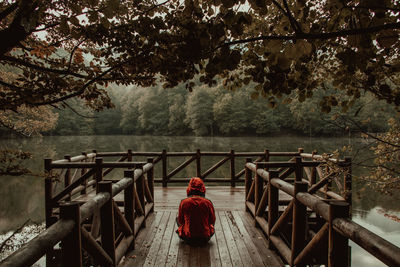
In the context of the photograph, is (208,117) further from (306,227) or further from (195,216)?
(306,227)

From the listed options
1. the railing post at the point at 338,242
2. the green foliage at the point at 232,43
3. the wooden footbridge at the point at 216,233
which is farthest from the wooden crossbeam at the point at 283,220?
the green foliage at the point at 232,43

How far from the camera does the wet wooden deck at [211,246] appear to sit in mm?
3711

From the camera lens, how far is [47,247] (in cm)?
183

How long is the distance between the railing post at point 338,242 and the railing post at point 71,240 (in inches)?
91.0

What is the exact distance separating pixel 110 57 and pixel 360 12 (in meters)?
3.06

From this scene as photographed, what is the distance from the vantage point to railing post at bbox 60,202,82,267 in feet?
7.45

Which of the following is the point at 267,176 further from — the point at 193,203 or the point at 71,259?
the point at 71,259

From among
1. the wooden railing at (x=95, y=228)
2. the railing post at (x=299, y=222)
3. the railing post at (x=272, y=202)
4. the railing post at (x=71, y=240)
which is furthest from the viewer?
the railing post at (x=272, y=202)

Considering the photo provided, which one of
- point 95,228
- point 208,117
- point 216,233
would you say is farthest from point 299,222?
point 208,117

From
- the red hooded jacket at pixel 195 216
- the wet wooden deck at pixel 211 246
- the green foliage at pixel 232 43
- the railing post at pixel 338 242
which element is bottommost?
the wet wooden deck at pixel 211 246

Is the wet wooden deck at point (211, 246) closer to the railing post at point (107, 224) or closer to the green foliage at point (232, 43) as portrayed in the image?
the railing post at point (107, 224)

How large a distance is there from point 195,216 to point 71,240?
2060 mm

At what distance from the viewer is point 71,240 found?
2289 millimetres

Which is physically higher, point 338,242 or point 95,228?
point 338,242
